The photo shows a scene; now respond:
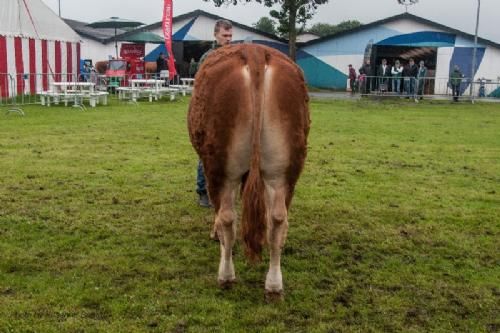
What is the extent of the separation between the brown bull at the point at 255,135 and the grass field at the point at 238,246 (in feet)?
1.91

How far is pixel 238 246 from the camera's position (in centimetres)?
477

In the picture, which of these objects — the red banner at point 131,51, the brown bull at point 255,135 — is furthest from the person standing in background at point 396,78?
the brown bull at point 255,135

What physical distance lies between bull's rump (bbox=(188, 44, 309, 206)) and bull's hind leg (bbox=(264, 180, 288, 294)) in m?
0.13

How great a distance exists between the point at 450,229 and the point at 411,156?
4.11 meters

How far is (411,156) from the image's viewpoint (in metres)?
9.31

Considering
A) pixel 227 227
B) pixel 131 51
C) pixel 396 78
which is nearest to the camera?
pixel 227 227

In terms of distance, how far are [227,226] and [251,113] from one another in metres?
0.86

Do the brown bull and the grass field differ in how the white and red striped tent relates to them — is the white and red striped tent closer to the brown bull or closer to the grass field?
the grass field

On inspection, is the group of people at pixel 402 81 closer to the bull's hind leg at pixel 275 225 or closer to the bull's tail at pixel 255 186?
the bull's hind leg at pixel 275 225

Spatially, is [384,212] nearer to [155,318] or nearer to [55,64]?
[155,318]

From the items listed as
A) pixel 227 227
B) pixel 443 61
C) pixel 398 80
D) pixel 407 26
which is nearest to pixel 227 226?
pixel 227 227

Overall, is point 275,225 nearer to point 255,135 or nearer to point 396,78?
point 255,135

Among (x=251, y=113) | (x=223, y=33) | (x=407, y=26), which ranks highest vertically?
Answer: (x=407, y=26)

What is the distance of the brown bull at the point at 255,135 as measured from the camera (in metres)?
3.43
